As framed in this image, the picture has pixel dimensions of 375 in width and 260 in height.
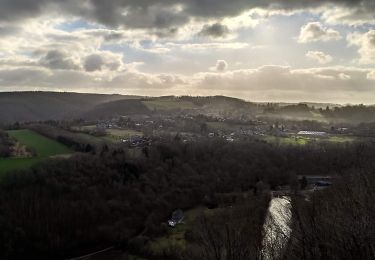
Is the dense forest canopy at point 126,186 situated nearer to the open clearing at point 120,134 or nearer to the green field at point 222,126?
the open clearing at point 120,134

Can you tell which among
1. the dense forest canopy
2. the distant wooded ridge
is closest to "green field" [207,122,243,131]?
the dense forest canopy

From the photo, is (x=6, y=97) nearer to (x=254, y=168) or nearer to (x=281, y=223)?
(x=254, y=168)

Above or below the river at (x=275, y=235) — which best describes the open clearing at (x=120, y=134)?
below

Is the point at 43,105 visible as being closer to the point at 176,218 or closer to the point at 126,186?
the point at 126,186

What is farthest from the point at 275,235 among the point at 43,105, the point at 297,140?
the point at 43,105

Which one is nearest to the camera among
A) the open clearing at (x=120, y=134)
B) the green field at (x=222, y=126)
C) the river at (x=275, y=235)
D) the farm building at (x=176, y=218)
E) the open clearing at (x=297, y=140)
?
the river at (x=275, y=235)

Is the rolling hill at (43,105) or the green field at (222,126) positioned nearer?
the green field at (222,126)

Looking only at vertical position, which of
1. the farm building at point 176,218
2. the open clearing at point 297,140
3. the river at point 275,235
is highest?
the river at point 275,235

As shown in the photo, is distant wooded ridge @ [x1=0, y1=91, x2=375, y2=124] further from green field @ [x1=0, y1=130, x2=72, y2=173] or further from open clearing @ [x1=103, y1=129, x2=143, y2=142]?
green field @ [x1=0, y1=130, x2=72, y2=173]

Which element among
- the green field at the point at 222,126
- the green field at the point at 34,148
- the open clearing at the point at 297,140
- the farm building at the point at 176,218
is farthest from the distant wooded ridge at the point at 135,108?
the farm building at the point at 176,218
